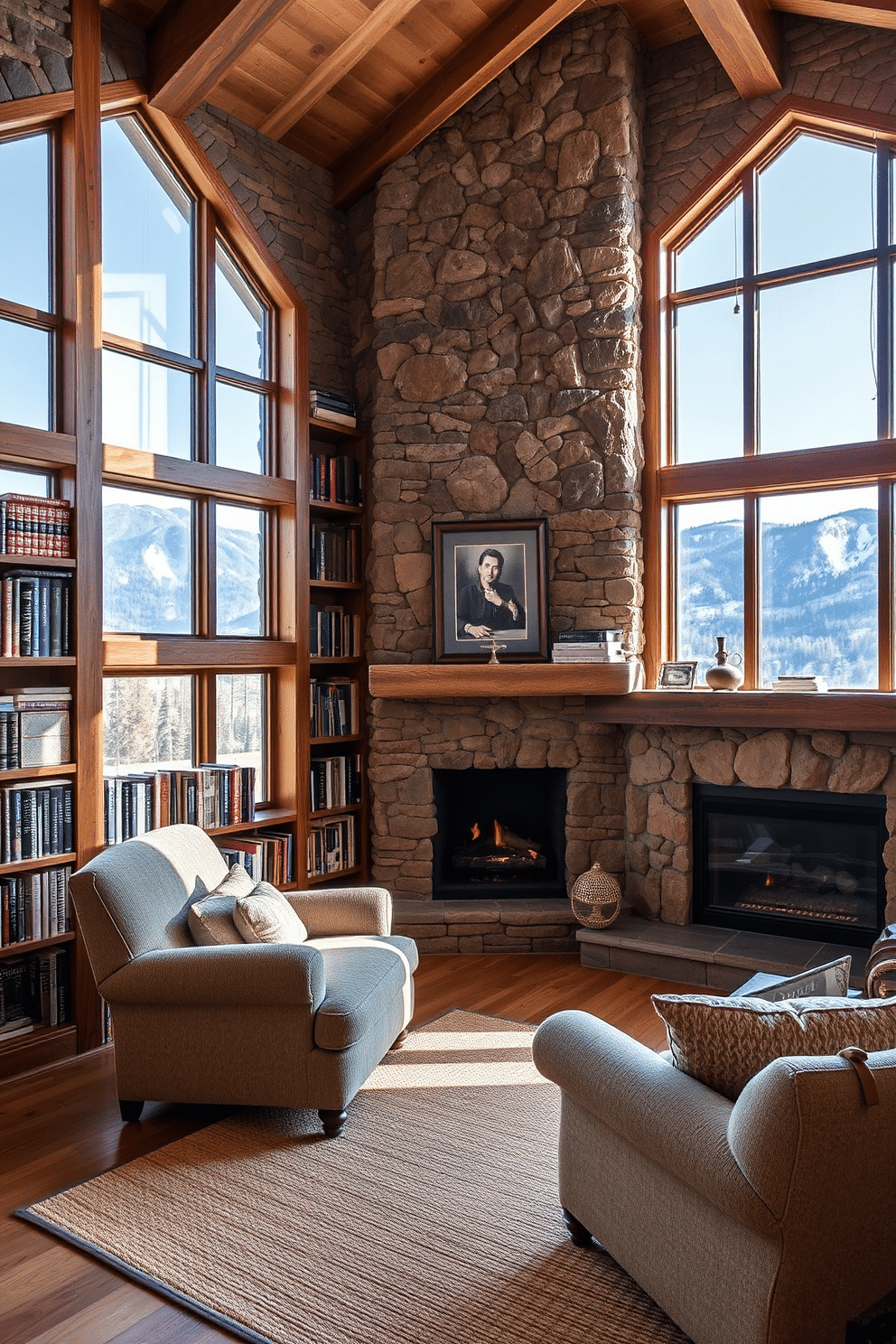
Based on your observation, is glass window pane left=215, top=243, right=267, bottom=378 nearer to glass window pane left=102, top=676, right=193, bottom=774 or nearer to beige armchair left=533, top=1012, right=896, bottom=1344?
glass window pane left=102, top=676, right=193, bottom=774

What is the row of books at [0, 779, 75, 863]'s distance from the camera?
3639 mm

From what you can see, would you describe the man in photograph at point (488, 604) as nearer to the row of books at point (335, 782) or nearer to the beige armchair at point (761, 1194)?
the row of books at point (335, 782)

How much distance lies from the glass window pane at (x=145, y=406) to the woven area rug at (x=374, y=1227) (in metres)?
2.90

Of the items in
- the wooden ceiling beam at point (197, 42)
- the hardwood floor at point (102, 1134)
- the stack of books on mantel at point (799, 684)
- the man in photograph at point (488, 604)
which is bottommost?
the hardwood floor at point (102, 1134)

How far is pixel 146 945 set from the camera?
316 cm

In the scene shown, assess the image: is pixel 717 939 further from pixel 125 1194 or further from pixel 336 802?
pixel 125 1194

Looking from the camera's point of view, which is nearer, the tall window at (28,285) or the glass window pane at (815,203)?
the tall window at (28,285)

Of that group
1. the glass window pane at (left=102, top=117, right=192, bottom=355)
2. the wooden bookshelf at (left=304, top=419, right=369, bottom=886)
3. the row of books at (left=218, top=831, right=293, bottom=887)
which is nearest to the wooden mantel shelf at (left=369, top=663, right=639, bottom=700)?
the wooden bookshelf at (left=304, top=419, right=369, bottom=886)

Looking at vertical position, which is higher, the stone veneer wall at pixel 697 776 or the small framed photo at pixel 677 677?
the small framed photo at pixel 677 677

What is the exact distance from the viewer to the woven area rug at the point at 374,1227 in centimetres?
222

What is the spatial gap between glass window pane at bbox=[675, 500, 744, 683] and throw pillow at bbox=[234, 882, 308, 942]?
2.59m

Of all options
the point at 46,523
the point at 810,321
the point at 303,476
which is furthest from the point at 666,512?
the point at 46,523

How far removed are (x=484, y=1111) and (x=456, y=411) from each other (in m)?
3.47

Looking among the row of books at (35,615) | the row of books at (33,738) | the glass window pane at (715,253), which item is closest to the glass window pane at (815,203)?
the glass window pane at (715,253)
